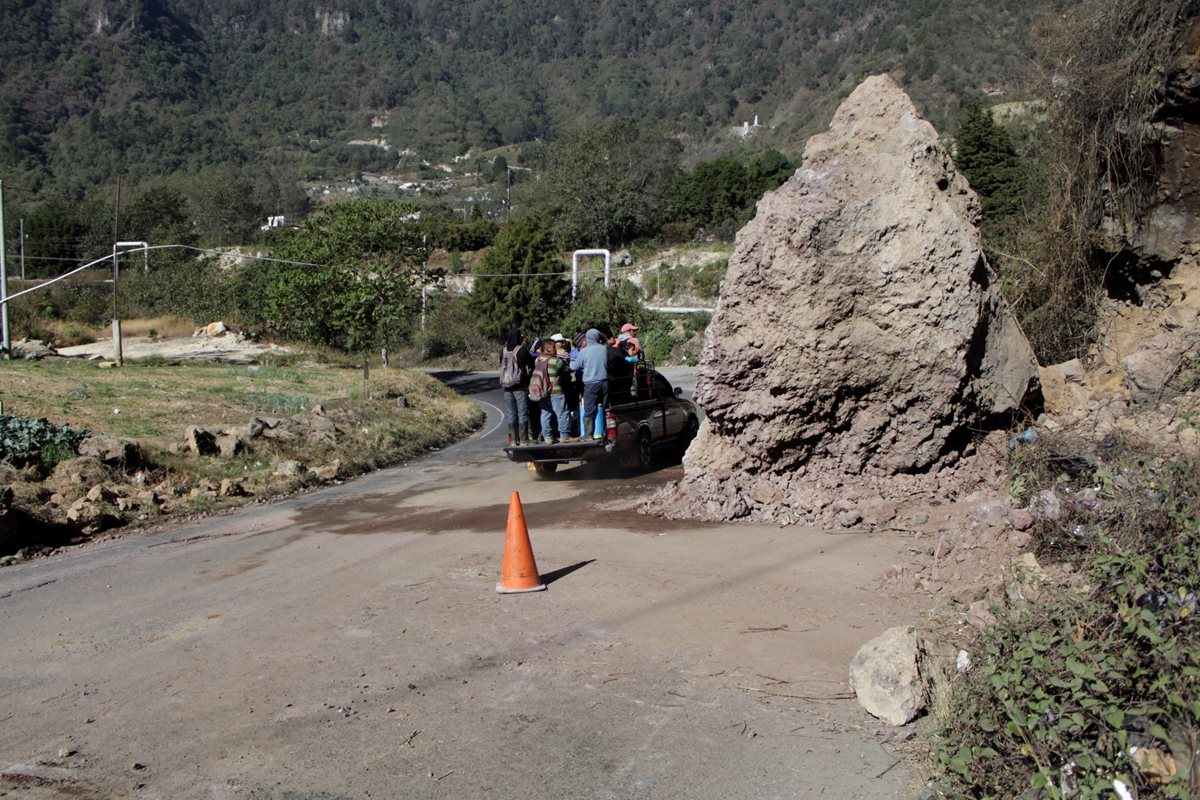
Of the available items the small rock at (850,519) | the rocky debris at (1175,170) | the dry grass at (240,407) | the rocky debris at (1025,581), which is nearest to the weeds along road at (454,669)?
the small rock at (850,519)

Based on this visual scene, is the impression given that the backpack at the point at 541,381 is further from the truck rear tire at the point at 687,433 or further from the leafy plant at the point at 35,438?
the leafy plant at the point at 35,438

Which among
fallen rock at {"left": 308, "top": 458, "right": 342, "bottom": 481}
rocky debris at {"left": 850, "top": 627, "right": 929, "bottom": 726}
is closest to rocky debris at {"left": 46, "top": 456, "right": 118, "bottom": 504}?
fallen rock at {"left": 308, "top": 458, "right": 342, "bottom": 481}

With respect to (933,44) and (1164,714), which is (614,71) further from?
(1164,714)

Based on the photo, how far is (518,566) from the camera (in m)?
8.35

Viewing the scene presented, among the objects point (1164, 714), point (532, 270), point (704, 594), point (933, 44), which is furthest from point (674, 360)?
point (933, 44)

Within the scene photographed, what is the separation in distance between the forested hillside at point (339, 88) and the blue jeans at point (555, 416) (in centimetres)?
6840

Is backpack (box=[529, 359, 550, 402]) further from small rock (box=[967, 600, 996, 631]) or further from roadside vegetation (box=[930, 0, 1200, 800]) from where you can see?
small rock (box=[967, 600, 996, 631])

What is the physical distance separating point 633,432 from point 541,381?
1.47m

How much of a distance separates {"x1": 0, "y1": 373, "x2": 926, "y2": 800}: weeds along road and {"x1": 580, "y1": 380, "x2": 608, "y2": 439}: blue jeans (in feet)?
10.8

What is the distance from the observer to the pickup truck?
14094 mm

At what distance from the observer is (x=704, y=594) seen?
26.4 feet

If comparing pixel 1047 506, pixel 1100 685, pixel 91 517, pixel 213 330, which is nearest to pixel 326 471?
pixel 91 517

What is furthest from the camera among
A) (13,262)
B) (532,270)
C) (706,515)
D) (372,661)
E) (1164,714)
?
(13,262)

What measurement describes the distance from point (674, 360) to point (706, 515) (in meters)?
37.0
